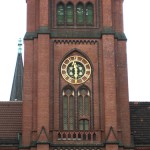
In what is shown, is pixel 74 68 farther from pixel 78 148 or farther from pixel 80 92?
pixel 78 148

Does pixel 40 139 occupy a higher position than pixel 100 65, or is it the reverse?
pixel 100 65

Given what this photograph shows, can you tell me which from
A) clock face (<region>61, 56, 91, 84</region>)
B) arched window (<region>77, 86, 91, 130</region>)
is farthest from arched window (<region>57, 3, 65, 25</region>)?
arched window (<region>77, 86, 91, 130</region>)

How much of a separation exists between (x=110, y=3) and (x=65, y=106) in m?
9.46

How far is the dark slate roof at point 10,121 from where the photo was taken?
63375 millimetres

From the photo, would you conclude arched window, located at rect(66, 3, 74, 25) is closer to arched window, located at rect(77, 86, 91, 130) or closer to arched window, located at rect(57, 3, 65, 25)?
arched window, located at rect(57, 3, 65, 25)

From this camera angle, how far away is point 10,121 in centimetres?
6562

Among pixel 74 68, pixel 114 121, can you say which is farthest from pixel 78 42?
pixel 114 121

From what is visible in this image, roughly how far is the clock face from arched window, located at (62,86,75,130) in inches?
34.5

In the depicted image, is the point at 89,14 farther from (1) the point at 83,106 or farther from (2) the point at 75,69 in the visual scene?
(1) the point at 83,106

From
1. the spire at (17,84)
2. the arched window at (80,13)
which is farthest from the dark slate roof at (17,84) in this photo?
the arched window at (80,13)

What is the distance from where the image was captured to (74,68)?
2489 inches

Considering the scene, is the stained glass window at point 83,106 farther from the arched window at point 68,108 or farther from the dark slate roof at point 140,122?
the dark slate roof at point 140,122

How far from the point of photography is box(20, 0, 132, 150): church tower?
2397 inches

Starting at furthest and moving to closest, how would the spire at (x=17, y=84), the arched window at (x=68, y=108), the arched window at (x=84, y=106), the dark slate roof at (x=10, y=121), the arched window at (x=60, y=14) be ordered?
the spire at (x=17, y=84), the arched window at (x=60, y=14), the dark slate roof at (x=10, y=121), the arched window at (x=84, y=106), the arched window at (x=68, y=108)
